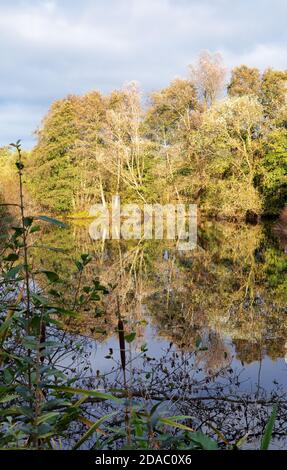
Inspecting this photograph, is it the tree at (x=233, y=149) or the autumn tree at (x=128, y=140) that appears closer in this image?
the tree at (x=233, y=149)

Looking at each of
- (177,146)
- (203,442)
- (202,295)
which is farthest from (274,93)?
(203,442)

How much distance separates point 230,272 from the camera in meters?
9.52

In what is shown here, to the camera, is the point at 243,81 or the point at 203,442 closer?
the point at 203,442

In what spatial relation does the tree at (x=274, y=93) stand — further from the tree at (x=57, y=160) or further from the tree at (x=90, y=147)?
the tree at (x=57, y=160)

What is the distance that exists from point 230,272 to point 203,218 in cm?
1814

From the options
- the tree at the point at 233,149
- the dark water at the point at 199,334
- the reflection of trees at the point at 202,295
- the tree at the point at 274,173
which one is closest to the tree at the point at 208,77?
the tree at the point at 233,149

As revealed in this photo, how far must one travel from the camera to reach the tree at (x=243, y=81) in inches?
1091

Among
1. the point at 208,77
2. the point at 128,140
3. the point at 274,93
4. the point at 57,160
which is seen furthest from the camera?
the point at 57,160

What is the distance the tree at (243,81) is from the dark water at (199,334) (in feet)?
62.3

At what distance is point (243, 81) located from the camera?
28766 mm

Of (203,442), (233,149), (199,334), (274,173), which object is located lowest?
(199,334)

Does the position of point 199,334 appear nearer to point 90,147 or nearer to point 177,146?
point 177,146

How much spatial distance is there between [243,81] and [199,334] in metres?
26.4
